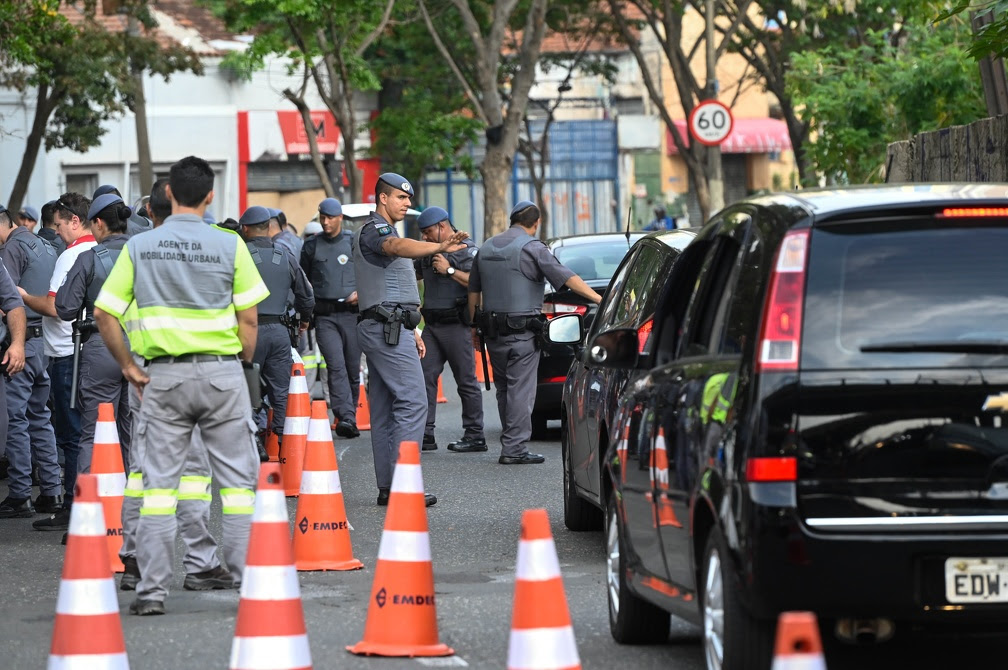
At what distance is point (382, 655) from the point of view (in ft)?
21.1

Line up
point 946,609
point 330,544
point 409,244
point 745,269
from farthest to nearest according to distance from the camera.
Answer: point 409,244
point 330,544
point 745,269
point 946,609

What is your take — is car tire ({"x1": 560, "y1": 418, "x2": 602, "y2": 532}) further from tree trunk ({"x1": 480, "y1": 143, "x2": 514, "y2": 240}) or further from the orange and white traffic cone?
tree trunk ({"x1": 480, "y1": 143, "x2": 514, "y2": 240})

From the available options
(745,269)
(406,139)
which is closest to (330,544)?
(745,269)

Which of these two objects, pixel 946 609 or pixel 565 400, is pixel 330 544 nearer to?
pixel 565 400

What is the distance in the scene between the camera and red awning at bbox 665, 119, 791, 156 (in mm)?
51219

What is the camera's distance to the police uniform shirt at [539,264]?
518 inches

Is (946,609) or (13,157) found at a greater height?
(13,157)

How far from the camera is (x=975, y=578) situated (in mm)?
4984

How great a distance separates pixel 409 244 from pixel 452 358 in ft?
12.5

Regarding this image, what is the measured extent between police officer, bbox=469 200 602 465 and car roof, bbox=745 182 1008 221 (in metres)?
7.71

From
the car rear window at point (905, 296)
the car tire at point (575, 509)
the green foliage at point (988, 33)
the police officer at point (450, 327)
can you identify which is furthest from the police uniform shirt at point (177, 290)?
the police officer at point (450, 327)

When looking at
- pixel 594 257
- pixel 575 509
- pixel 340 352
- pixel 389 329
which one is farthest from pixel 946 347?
pixel 340 352

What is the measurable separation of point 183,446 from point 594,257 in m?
7.71

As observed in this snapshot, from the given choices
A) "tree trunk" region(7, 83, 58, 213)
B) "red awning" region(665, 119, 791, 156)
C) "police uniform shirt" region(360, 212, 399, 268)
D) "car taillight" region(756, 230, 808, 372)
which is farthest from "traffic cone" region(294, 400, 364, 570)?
"red awning" region(665, 119, 791, 156)
